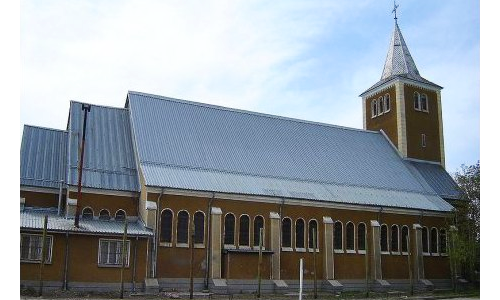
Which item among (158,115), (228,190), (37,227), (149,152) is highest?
(158,115)

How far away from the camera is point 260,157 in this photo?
133ft

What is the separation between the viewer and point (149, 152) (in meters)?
35.7

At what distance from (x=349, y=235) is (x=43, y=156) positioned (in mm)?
22417

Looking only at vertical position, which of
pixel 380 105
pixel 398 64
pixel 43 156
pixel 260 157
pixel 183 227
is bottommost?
pixel 183 227

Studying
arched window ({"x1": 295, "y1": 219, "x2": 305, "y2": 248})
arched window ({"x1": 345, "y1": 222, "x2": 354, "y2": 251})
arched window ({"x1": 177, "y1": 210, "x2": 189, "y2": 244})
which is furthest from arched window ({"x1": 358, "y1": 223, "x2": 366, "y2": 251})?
arched window ({"x1": 177, "y1": 210, "x2": 189, "y2": 244})

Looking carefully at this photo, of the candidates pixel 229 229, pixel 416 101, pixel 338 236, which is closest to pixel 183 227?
pixel 229 229

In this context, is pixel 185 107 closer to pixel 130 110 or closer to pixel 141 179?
pixel 130 110

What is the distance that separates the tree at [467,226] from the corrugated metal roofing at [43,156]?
27758mm

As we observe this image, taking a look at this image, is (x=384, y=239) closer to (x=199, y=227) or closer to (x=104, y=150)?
(x=199, y=227)

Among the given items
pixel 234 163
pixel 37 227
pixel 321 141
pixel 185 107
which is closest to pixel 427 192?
pixel 321 141

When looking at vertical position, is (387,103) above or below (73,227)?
above

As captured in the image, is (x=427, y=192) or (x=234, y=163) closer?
(x=234, y=163)

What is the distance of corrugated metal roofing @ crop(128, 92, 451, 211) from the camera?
3619 centimetres

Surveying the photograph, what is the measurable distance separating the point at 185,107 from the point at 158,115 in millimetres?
3048
